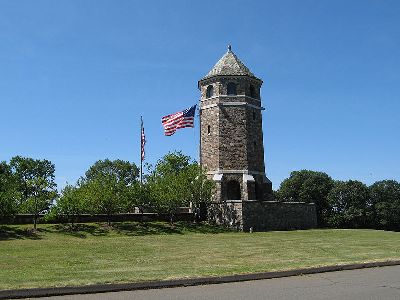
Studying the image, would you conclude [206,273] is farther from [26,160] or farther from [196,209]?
[26,160]

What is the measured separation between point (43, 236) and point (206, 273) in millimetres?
19494

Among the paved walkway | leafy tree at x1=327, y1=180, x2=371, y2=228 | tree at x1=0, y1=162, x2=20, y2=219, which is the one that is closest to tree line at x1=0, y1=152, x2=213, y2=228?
tree at x1=0, y1=162, x2=20, y2=219

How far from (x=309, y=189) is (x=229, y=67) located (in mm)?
28276

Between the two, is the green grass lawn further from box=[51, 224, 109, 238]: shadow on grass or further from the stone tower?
the stone tower

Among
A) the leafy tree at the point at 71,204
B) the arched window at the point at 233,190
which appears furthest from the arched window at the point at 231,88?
the leafy tree at the point at 71,204

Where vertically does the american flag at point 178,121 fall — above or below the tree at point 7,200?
above

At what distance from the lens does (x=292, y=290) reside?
9758mm

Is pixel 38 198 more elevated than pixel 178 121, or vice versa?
pixel 178 121

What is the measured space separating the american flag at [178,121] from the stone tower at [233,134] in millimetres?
4441

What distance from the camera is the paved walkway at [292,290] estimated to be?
9047 millimetres

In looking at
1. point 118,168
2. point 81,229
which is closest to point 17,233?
point 81,229

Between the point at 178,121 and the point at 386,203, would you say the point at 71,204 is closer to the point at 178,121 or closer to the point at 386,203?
the point at 178,121

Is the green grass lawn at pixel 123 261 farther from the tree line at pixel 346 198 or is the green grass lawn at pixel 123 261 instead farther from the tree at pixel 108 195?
the tree line at pixel 346 198

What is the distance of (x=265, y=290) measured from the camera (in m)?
9.73
